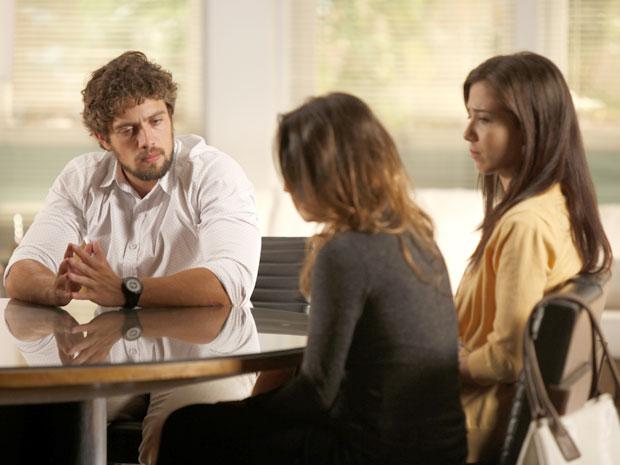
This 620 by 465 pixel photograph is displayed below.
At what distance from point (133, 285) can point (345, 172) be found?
846 millimetres

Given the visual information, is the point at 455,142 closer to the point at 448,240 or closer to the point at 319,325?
the point at 448,240

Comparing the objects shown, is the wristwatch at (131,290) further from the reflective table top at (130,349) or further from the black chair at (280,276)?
the black chair at (280,276)

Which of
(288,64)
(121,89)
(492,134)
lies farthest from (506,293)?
(288,64)

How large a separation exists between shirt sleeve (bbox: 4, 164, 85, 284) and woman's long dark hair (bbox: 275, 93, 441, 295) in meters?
1.23

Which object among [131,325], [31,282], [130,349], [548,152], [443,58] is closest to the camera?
[130,349]

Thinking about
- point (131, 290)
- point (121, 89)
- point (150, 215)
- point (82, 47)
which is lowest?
point (131, 290)

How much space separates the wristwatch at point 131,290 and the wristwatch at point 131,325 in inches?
0.8

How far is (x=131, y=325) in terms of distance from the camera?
239 cm

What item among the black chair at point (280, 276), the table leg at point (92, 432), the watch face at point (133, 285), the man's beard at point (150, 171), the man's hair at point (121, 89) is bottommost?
the table leg at point (92, 432)

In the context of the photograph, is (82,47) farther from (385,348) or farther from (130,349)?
(385,348)

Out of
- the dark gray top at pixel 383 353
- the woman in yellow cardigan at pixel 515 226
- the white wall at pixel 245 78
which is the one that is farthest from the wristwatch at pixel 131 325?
the white wall at pixel 245 78

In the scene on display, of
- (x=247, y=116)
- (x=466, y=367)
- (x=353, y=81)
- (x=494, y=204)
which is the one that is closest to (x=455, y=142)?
(x=353, y=81)

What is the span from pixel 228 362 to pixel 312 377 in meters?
0.14

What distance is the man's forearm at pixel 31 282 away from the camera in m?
2.81
